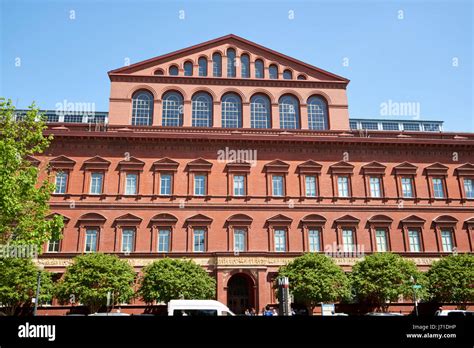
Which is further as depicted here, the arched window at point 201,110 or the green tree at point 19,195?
the arched window at point 201,110

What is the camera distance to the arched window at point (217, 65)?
4019cm

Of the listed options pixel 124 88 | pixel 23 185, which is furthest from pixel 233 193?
pixel 23 185

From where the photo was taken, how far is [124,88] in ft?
126

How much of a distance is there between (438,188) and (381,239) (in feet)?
24.3

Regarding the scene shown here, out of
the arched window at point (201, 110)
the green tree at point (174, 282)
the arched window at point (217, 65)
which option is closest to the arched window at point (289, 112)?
the arched window at point (217, 65)

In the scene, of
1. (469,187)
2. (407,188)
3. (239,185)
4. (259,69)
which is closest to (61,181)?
(239,185)

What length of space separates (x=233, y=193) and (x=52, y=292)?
1542cm

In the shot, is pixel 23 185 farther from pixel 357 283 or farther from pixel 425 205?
pixel 425 205

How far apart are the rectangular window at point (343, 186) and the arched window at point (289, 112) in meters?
6.77

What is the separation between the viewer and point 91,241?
1283 inches

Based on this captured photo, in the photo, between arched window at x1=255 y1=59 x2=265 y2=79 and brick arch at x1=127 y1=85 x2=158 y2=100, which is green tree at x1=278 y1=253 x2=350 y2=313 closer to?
arched window at x1=255 y1=59 x2=265 y2=79

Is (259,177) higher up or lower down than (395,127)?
lower down

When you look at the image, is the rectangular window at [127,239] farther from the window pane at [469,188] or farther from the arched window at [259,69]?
the window pane at [469,188]

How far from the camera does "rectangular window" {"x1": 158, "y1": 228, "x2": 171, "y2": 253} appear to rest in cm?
3281
